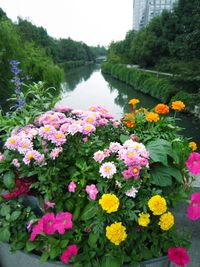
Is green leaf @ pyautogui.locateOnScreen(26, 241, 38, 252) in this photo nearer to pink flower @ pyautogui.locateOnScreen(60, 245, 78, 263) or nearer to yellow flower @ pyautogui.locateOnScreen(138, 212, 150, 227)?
pink flower @ pyautogui.locateOnScreen(60, 245, 78, 263)

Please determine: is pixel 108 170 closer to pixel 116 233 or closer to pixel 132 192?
pixel 132 192

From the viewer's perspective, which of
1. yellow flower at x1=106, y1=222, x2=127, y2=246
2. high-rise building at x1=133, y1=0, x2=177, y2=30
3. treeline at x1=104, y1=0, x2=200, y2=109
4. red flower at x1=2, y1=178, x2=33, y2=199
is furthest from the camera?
high-rise building at x1=133, y1=0, x2=177, y2=30

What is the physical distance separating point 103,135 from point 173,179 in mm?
509

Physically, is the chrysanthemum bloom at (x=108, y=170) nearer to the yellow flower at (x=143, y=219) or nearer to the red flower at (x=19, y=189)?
the yellow flower at (x=143, y=219)

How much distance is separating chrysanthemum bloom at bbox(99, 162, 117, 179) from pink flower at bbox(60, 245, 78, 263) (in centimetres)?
38

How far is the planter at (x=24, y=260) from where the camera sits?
4.71 feet

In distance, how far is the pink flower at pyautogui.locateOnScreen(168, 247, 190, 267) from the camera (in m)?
1.36

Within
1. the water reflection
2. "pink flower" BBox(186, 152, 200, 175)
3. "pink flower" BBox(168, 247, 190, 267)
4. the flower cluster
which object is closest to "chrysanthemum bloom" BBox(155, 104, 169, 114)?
the flower cluster

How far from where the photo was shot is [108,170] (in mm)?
1370

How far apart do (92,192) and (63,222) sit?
21 centimetres

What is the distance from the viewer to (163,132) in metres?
1.86

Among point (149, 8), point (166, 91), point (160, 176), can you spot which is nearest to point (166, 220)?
point (160, 176)

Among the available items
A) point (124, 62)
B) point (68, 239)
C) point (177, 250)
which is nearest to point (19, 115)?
point (68, 239)

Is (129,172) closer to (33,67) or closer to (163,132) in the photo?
(163,132)
